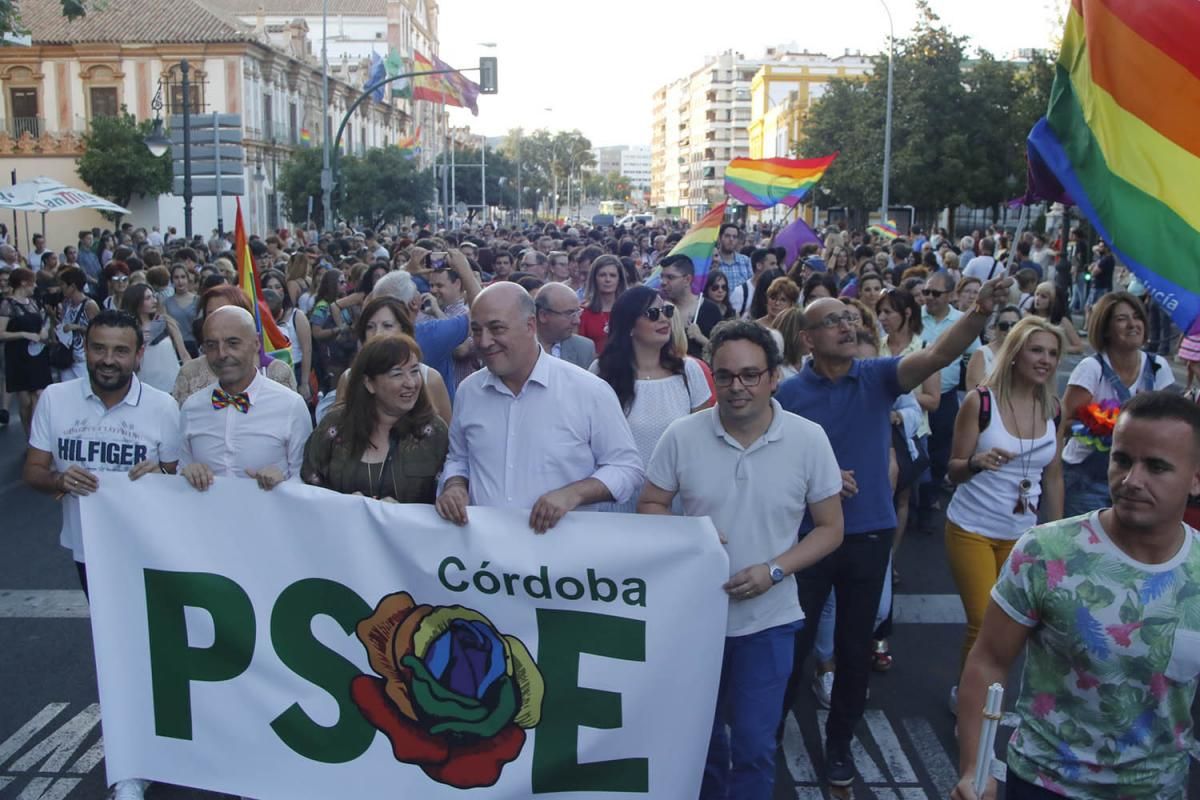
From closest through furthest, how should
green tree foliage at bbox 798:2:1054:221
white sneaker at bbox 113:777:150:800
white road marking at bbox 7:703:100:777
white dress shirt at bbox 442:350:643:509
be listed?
white dress shirt at bbox 442:350:643:509 < white sneaker at bbox 113:777:150:800 < white road marking at bbox 7:703:100:777 < green tree foliage at bbox 798:2:1054:221

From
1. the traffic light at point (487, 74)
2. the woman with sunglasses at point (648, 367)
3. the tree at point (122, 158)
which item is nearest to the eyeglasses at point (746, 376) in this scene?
the woman with sunglasses at point (648, 367)

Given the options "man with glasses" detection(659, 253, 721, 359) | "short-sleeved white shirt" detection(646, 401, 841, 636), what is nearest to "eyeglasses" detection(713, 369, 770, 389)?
"short-sleeved white shirt" detection(646, 401, 841, 636)

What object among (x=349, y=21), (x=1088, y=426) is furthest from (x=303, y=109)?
(x=1088, y=426)

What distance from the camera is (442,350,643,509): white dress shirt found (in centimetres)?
434

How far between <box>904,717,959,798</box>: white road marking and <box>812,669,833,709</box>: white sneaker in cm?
39

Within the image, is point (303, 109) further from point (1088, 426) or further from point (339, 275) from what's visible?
point (1088, 426)

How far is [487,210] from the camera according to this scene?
100125 mm

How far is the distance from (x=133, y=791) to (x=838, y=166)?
42.8 m

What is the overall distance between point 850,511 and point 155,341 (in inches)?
235

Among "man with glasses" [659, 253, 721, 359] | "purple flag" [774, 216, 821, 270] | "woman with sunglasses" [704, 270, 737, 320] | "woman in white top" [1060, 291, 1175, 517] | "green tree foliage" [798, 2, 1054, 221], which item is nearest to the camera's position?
"woman in white top" [1060, 291, 1175, 517]

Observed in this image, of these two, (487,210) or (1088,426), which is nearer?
(1088,426)

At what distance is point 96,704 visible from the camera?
5.58 m

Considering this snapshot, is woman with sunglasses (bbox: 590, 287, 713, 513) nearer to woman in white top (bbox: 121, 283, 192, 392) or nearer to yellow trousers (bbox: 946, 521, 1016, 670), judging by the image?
yellow trousers (bbox: 946, 521, 1016, 670)

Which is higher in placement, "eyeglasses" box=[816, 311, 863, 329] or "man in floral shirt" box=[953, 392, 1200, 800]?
"eyeglasses" box=[816, 311, 863, 329]
